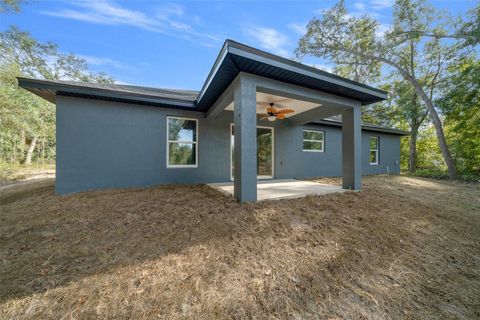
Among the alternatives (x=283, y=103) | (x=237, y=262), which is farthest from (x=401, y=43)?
(x=237, y=262)

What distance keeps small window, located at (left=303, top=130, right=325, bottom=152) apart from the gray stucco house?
62 centimetres

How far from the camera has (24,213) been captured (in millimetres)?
3680

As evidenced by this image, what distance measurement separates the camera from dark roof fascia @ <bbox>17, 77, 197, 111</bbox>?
4.50 metres

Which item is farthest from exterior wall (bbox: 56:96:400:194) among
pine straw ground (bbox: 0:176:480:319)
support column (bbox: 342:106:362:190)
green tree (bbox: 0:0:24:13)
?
green tree (bbox: 0:0:24:13)

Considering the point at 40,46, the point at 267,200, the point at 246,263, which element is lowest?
the point at 246,263

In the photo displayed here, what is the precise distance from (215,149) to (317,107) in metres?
3.82

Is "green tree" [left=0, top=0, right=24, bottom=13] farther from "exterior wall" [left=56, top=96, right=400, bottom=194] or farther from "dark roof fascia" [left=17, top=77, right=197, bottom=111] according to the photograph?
"exterior wall" [left=56, top=96, right=400, bottom=194]

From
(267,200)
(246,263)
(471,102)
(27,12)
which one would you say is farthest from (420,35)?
(27,12)

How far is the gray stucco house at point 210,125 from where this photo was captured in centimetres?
374

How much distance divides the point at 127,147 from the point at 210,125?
2.78 meters

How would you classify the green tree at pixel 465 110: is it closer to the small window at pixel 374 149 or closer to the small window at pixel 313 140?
the small window at pixel 374 149

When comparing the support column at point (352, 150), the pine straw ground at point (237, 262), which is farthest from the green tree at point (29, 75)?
the support column at point (352, 150)

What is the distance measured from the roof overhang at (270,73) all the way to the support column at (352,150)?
1.75ft

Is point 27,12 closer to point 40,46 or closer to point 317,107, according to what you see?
point 40,46
